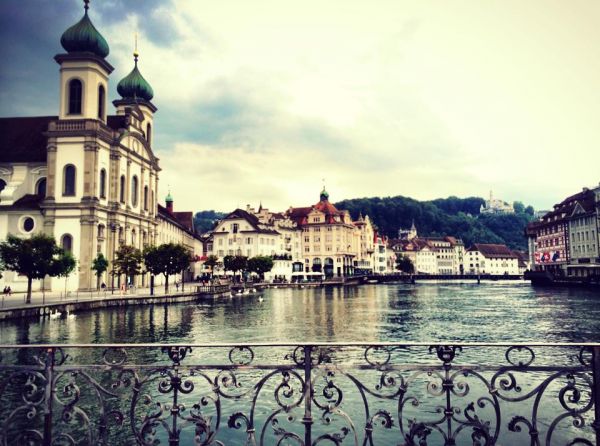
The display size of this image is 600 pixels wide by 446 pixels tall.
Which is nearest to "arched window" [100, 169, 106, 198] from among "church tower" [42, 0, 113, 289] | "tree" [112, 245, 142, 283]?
"church tower" [42, 0, 113, 289]

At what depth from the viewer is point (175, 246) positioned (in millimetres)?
57781

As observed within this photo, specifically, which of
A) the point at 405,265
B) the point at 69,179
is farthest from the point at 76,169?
the point at 405,265

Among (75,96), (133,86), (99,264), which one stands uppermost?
(133,86)

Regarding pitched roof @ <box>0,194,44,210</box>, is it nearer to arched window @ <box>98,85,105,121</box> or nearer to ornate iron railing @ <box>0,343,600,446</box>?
arched window @ <box>98,85,105,121</box>

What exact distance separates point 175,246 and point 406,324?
3359 centimetres

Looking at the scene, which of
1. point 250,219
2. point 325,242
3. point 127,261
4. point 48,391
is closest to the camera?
point 48,391

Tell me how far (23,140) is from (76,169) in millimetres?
11981

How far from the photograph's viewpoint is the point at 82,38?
56.3m

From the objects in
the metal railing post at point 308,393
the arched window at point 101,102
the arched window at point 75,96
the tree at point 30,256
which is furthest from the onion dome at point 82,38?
the metal railing post at point 308,393

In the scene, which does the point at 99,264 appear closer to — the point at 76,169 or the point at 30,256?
the point at 76,169

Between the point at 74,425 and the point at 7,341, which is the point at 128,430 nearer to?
the point at 74,425

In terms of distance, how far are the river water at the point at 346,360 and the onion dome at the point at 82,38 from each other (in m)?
32.7

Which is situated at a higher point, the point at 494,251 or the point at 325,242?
the point at 325,242

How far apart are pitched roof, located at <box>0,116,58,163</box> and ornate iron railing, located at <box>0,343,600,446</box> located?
46644 millimetres
